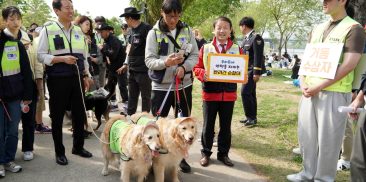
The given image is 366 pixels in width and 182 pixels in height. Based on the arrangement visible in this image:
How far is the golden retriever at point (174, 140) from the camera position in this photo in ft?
12.0

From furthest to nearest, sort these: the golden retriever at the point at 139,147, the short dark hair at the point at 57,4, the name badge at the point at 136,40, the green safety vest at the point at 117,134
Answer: the name badge at the point at 136,40 → the short dark hair at the point at 57,4 → the green safety vest at the point at 117,134 → the golden retriever at the point at 139,147

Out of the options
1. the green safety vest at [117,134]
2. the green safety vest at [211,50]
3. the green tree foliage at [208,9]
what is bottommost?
the green safety vest at [117,134]

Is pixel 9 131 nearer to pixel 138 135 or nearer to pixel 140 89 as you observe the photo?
pixel 138 135

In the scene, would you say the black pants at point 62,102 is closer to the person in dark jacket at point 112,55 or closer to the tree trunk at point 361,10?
the person in dark jacket at point 112,55

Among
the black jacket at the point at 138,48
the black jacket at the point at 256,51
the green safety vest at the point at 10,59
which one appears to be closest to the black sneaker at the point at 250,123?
the black jacket at the point at 256,51

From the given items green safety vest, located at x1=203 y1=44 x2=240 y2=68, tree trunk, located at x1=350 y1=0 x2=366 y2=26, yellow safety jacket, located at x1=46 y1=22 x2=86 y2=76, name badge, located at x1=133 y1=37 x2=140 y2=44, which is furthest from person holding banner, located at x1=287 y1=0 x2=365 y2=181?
tree trunk, located at x1=350 y1=0 x2=366 y2=26

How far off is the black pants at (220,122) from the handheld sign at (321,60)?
1.28 m

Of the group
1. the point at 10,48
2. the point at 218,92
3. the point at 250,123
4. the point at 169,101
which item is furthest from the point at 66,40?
the point at 250,123

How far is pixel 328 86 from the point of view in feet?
11.4

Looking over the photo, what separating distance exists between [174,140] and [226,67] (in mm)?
1431

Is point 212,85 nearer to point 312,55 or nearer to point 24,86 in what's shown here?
point 312,55

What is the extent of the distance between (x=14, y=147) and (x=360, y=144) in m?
4.19

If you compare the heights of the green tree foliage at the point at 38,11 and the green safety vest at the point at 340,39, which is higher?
the green tree foliage at the point at 38,11

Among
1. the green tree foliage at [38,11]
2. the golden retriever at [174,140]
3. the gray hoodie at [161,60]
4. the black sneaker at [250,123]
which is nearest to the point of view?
the golden retriever at [174,140]
